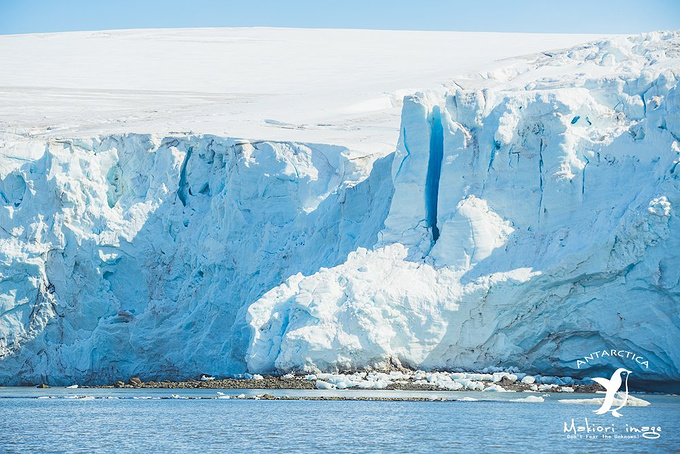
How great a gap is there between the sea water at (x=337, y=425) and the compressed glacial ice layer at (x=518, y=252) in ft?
4.13

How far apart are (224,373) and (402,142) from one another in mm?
7254

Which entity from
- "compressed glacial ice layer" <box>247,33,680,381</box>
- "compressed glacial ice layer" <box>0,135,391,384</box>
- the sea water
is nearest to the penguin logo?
the sea water

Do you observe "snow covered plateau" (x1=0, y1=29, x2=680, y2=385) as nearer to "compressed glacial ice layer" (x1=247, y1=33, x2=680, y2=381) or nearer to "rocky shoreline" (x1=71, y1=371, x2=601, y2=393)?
"compressed glacial ice layer" (x1=247, y1=33, x2=680, y2=381)

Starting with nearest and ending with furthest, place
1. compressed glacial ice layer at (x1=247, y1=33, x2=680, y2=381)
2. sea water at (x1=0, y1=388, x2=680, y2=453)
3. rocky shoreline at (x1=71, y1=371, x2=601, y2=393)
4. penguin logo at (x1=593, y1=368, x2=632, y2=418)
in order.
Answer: sea water at (x1=0, y1=388, x2=680, y2=453), penguin logo at (x1=593, y1=368, x2=632, y2=418), compressed glacial ice layer at (x1=247, y1=33, x2=680, y2=381), rocky shoreline at (x1=71, y1=371, x2=601, y2=393)

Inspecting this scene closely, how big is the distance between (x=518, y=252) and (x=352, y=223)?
4.84 metres

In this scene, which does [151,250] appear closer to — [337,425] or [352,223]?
[352,223]

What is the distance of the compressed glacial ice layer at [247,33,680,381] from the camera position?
2175cm

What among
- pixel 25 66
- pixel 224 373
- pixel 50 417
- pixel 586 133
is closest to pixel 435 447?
pixel 50 417

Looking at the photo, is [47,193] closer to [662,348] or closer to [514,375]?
[514,375]

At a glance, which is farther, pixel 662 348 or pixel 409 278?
pixel 409 278

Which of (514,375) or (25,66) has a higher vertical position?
(25,66)

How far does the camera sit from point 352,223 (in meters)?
26.6

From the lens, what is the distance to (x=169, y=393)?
81.6 feet

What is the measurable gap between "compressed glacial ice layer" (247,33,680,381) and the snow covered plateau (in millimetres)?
45
